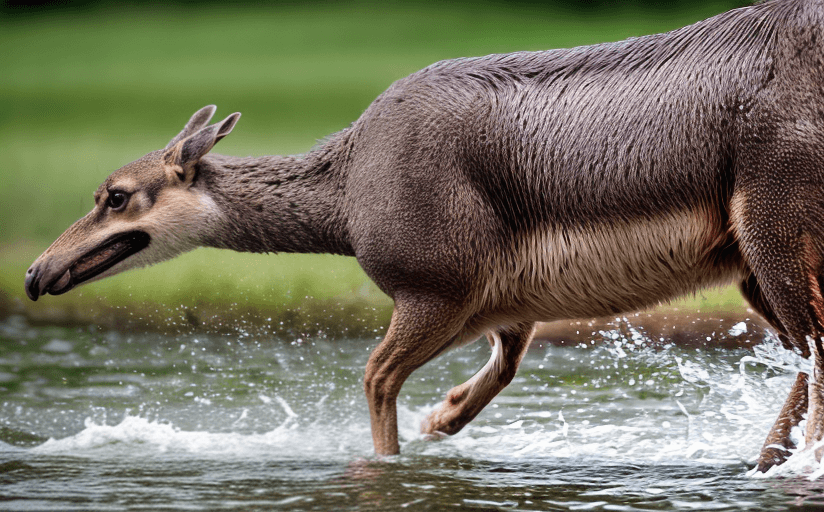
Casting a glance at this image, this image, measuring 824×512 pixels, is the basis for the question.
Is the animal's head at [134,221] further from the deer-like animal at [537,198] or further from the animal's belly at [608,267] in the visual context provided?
the animal's belly at [608,267]

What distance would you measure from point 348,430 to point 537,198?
2.26 meters

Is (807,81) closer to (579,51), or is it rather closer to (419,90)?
(579,51)

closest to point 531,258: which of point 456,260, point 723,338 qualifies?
point 456,260

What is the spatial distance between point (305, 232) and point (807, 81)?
8.90 ft

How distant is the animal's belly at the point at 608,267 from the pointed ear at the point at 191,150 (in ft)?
5.74

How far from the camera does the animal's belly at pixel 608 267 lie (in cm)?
481

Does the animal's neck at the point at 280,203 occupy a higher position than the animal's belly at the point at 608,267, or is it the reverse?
the animal's neck at the point at 280,203

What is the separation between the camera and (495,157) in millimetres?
5188

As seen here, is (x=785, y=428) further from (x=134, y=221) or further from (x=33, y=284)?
(x=33, y=284)

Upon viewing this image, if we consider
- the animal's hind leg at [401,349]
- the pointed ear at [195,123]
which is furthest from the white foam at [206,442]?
the pointed ear at [195,123]

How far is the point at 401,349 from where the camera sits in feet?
17.5

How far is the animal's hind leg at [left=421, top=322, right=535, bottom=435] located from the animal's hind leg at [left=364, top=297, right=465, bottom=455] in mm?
483

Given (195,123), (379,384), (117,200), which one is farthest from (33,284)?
(379,384)

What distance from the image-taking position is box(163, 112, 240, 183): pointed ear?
5.74 metres
